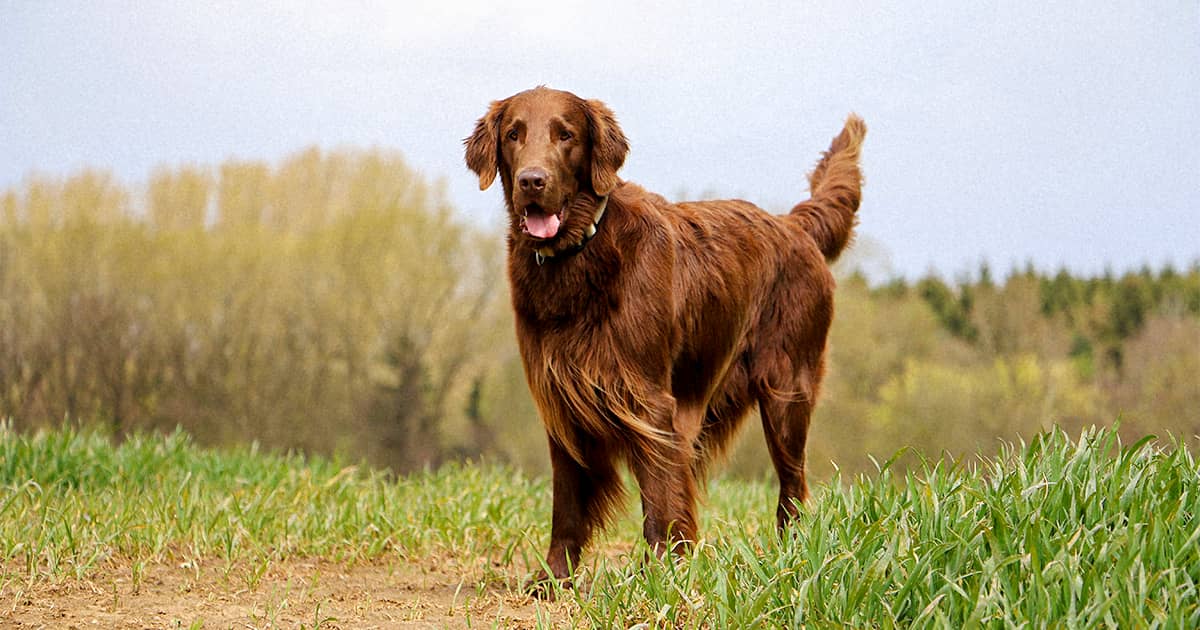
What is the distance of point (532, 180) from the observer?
12.9 ft

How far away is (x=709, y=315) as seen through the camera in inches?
185

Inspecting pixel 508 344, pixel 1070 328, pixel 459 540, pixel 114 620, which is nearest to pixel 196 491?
pixel 459 540

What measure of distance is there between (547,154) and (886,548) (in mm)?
1776

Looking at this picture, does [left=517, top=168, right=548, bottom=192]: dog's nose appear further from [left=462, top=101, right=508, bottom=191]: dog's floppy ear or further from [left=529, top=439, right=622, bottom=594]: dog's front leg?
[left=529, top=439, right=622, bottom=594]: dog's front leg

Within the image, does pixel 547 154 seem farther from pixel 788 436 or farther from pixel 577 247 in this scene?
pixel 788 436

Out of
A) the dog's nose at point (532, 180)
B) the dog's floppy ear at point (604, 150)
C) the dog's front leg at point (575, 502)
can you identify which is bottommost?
the dog's front leg at point (575, 502)

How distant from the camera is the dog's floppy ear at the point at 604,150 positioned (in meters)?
4.18

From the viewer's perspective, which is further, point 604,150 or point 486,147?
point 486,147

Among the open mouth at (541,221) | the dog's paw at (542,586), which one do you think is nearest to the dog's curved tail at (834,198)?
the open mouth at (541,221)

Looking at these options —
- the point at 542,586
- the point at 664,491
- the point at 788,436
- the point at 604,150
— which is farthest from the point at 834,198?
the point at 542,586

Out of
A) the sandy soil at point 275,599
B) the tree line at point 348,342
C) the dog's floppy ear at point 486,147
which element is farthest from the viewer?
the tree line at point 348,342

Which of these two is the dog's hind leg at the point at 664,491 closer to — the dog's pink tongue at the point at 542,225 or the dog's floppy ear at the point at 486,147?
the dog's pink tongue at the point at 542,225

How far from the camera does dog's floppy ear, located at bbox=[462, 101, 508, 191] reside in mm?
4301

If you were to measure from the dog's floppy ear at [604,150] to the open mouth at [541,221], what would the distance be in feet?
0.66
